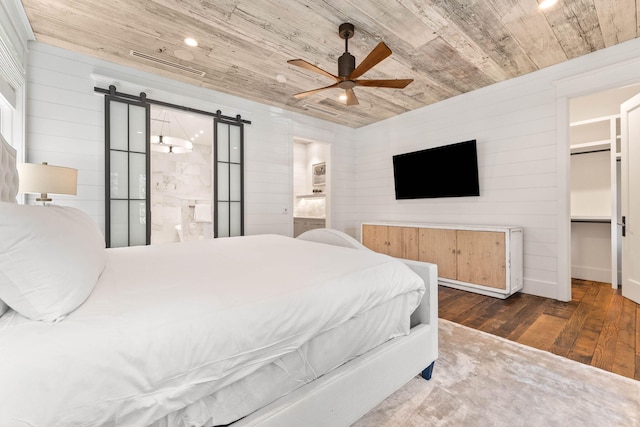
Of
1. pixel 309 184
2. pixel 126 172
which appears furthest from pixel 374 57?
pixel 309 184

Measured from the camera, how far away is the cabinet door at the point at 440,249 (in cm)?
364

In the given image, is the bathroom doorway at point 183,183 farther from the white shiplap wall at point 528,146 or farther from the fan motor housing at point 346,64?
the white shiplap wall at point 528,146

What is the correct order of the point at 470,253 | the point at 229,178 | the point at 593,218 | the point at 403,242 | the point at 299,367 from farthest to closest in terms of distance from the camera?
the point at 403,242
the point at 229,178
the point at 593,218
the point at 470,253
the point at 299,367

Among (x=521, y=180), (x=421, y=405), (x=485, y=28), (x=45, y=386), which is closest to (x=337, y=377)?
(x=421, y=405)

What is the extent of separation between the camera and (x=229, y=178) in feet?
13.1

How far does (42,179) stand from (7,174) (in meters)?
0.53

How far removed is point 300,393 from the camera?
3.61 ft

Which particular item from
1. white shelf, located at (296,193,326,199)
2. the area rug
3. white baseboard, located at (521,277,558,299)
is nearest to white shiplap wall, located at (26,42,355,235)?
white shelf, located at (296,193,326,199)

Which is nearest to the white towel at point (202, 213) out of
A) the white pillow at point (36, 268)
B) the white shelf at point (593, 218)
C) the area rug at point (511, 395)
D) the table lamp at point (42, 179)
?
the table lamp at point (42, 179)

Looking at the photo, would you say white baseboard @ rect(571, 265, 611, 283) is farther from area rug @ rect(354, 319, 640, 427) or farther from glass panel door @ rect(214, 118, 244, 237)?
glass panel door @ rect(214, 118, 244, 237)

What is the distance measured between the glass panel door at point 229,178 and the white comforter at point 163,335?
2478 millimetres

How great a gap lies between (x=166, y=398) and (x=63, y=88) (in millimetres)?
3567

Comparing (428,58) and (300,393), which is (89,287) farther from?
(428,58)

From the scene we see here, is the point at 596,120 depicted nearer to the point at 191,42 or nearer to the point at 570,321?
the point at 570,321
